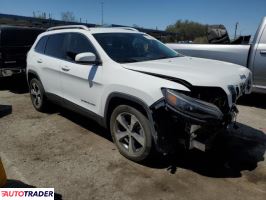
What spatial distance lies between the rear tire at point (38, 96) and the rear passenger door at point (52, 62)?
22 cm

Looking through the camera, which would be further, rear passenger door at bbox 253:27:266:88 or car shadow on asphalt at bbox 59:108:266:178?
rear passenger door at bbox 253:27:266:88

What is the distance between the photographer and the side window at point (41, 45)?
619cm

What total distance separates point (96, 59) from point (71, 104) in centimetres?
114

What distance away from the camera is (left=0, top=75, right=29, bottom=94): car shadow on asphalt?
911 centimetres

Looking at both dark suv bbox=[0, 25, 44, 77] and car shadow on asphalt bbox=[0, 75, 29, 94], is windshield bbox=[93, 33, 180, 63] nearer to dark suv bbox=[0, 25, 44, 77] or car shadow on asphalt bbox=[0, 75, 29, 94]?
dark suv bbox=[0, 25, 44, 77]

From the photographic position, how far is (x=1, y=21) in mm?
19922

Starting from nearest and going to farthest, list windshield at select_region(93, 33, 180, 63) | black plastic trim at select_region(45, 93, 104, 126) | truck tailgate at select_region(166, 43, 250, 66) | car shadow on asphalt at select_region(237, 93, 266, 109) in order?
1. windshield at select_region(93, 33, 180, 63)
2. black plastic trim at select_region(45, 93, 104, 126)
3. truck tailgate at select_region(166, 43, 250, 66)
4. car shadow on asphalt at select_region(237, 93, 266, 109)

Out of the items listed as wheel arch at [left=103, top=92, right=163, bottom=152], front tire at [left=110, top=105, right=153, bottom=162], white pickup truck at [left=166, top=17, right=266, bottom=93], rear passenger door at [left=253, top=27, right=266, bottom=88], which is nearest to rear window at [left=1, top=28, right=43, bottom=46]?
white pickup truck at [left=166, top=17, right=266, bottom=93]

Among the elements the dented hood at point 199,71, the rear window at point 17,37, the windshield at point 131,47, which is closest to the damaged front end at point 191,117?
the dented hood at point 199,71

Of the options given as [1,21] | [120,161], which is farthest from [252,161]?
[1,21]

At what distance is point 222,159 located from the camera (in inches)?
169

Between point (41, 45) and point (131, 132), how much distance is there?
3246 millimetres

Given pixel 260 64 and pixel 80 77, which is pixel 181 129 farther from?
pixel 260 64

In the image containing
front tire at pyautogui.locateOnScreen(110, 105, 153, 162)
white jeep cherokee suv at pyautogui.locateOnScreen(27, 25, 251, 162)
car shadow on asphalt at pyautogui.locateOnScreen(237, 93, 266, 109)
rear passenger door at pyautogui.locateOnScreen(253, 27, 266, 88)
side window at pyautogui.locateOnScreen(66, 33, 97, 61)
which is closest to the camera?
white jeep cherokee suv at pyautogui.locateOnScreen(27, 25, 251, 162)
